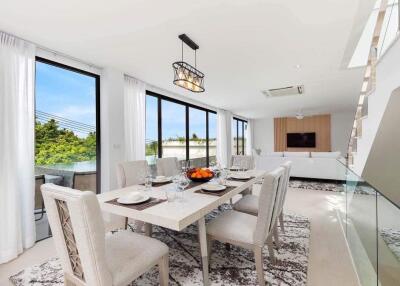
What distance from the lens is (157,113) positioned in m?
4.59

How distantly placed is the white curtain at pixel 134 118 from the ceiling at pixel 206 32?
0.79 ft

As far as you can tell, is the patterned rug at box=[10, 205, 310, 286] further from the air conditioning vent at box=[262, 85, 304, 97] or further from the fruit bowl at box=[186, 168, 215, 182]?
the air conditioning vent at box=[262, 85, 304, 97]

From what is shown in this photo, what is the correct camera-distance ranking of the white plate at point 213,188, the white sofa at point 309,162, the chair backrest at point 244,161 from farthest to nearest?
1. the white sofa at point 309,162
2. the chair backrest at point 244,161
3. the white plate at point 213,188

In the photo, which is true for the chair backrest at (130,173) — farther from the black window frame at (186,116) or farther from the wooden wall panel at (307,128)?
the wooden wall panel at (307,128)

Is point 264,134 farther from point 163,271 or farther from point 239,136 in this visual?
point 163,271

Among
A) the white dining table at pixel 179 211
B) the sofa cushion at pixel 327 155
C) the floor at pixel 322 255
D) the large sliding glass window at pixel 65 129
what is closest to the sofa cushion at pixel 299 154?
the sofa cushion at pixel 327 155

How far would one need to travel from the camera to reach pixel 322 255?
2197mm

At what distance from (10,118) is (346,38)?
3865 mm

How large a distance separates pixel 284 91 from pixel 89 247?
15.8 ft

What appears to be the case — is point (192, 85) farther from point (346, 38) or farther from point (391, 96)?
point (391, 96)

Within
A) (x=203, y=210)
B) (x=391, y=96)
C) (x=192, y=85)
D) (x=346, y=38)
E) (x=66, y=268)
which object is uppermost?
(x=346, y=38)

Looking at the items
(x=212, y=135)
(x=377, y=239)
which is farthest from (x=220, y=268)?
(x=212, y=135)

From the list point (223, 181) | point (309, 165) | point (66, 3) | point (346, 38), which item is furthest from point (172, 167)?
point (309, 165)

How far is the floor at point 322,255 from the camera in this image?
1.83 metres
